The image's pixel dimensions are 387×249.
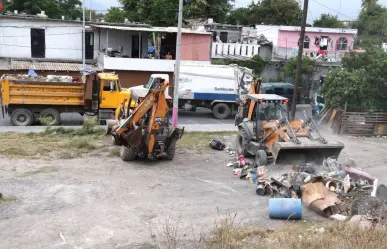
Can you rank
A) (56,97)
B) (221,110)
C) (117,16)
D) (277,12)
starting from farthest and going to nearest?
(277,12) < (117,16) < (221,110) < (56,97)

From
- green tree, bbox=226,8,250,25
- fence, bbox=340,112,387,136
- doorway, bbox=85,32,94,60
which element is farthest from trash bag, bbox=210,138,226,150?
green tree, bbox=226,8,250,25

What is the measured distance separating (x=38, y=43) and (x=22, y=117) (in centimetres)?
1116

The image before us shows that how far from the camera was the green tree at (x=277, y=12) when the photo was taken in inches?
1869

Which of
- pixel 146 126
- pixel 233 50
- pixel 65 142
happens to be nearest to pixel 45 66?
pixel 65 142

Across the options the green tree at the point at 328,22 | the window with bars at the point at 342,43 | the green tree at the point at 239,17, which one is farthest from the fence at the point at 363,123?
the green tree at the point at 328,22

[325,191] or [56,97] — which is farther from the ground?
[56,97]

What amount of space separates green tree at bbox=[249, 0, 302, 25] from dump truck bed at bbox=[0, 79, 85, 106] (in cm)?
3277

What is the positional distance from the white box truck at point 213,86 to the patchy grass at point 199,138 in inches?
199

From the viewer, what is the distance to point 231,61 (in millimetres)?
32938

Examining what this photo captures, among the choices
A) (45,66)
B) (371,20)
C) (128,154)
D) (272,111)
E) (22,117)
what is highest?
(371,20)

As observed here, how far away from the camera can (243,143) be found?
1495 cm

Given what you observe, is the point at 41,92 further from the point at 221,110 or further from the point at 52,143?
the point at 221,110

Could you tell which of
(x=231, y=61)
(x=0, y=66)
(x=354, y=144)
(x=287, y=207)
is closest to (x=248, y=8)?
(x=231, y=61)

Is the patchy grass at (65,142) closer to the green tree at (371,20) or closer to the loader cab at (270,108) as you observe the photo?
the loader cab at (270,108)
